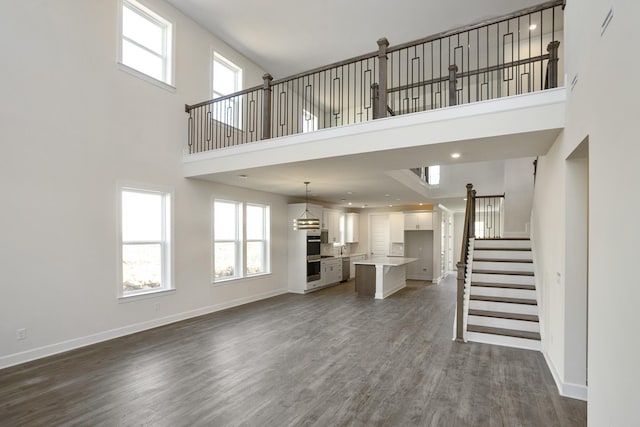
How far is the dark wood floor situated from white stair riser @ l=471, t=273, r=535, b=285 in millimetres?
1022

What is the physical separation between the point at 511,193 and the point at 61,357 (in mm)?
8373

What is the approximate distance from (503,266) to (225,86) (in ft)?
21.5

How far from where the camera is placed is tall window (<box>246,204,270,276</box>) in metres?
7.78

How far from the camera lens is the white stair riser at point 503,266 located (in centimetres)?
566

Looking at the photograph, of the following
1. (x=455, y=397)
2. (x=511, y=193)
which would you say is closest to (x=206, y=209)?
(x=455, y=397)

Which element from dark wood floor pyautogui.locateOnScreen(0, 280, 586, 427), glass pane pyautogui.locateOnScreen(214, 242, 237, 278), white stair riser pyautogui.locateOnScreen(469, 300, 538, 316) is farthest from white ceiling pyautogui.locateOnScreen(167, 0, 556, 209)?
dark wood floor pyautogui.locateOnScreen(0, 280, 586, 427)

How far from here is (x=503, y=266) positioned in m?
5.84

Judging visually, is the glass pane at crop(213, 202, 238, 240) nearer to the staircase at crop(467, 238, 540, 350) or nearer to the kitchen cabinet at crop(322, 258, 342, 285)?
the kitchen cabinet at crop(322, 258, 342, 285)

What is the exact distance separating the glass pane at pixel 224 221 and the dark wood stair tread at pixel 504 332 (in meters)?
4.87

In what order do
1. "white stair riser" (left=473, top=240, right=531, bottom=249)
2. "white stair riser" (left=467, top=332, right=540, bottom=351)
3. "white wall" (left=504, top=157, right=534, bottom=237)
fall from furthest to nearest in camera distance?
"white wall" (left=504, top=157, right=534, bottom=237) → "white stair riser" (left=473, top=240, right=531, bottom=249) → "white stair riser" (left=467, top=332, right=540, bottom=351)

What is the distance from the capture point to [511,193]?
290 inches

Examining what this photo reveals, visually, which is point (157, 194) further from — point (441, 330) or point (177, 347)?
point (441, 330)

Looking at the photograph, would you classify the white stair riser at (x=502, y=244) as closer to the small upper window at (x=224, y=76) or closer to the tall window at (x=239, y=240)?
the tall window at (x=239, y=240)

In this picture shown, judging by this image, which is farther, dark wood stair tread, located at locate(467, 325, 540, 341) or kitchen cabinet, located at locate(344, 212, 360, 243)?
kitchen cabinet, located at locate(344, 212, 360, 243)
